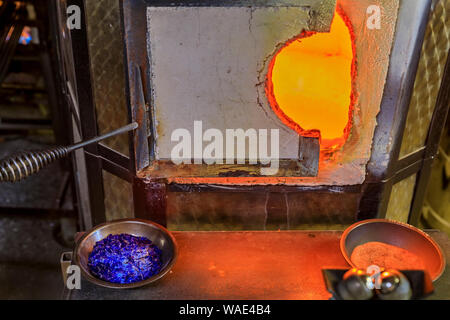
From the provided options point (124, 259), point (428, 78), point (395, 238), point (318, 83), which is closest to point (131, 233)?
point (124, 259)

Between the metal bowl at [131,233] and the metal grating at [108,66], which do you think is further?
the metal grating at [108,66]

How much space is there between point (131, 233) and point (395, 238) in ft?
5.52

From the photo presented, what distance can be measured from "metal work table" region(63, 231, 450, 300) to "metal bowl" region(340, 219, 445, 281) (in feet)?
0.35

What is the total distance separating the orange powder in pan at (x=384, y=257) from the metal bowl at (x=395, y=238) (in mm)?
29

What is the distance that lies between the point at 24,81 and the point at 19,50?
1.90 ft

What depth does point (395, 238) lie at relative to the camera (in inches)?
108

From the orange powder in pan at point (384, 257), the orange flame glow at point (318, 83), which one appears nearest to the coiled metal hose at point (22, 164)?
the orange flame glow at point (318, 83)

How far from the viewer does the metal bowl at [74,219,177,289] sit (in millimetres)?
2342

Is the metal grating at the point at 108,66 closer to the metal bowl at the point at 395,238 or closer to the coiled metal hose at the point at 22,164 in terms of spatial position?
the coiled metal hose at the point at 22,164

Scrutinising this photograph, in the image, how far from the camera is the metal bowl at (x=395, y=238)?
255cm

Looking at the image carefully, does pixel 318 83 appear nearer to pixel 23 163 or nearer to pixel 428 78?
pixel 428 78

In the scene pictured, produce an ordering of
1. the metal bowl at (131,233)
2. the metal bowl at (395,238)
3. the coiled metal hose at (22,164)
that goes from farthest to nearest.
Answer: the metal bowl at (395,238) < the metal bowl at (131,233) < the coiled metal hose at (22,164)
